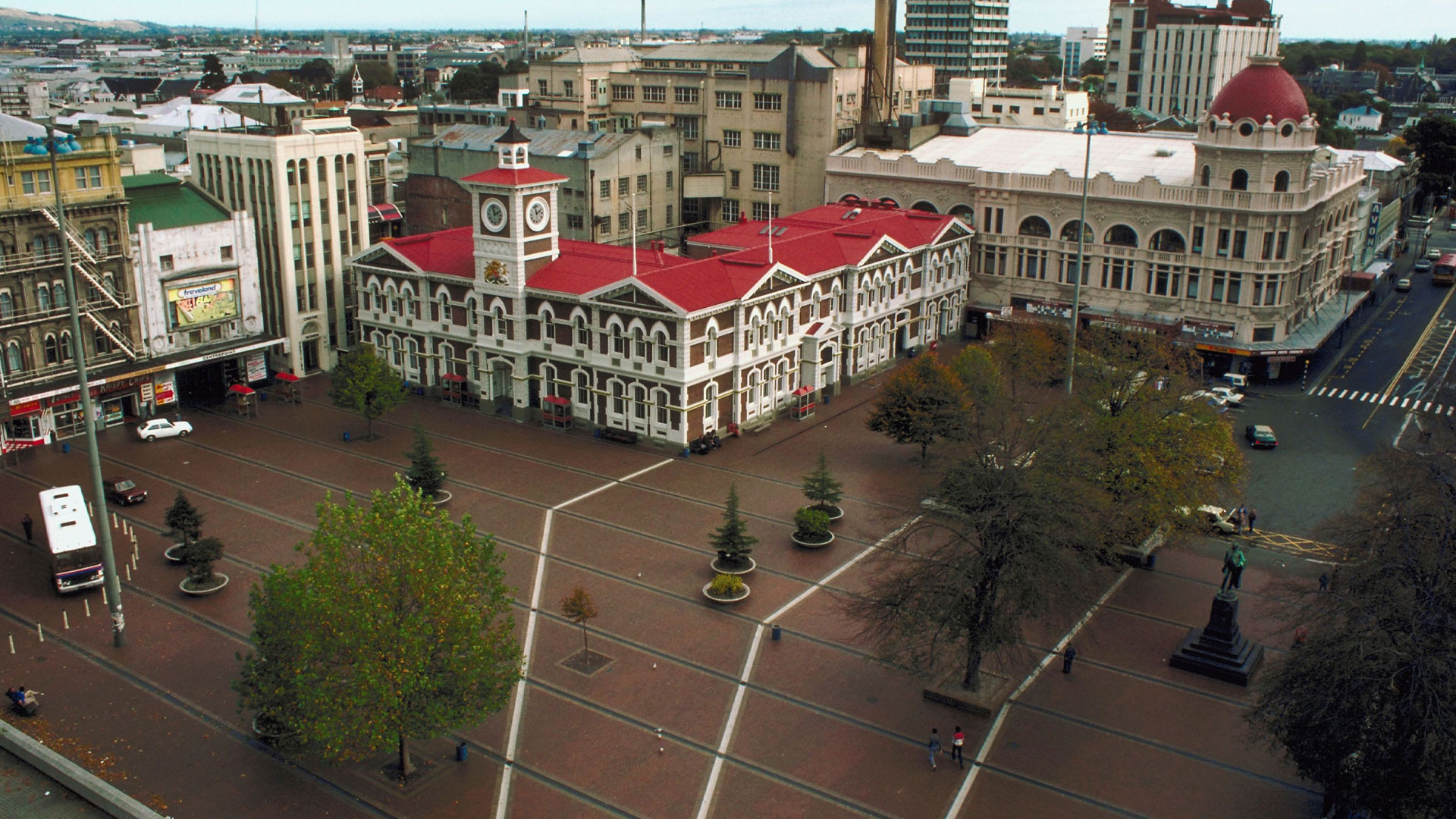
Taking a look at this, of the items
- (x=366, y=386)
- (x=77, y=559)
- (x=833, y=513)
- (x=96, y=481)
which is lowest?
(x=833, y=513)

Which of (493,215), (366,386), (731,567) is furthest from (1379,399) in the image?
(366,386)

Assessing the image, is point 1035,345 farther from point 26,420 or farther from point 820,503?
point 26,420

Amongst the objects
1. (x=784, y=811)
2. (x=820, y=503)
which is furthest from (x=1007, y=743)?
(x=820, y=503)

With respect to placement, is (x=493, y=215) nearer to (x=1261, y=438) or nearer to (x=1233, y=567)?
(x=1233, y=567)

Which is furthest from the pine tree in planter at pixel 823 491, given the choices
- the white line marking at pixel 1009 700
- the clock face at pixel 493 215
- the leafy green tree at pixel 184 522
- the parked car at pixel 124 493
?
the parked car at pixel 124 493

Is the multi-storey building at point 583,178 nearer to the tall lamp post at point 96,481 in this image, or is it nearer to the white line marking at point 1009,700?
the tall lamp post at point 96,481

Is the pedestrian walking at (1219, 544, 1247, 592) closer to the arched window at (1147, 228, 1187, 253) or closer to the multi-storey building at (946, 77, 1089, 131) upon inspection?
the arched window at (1147, 228, 1187, 253)
